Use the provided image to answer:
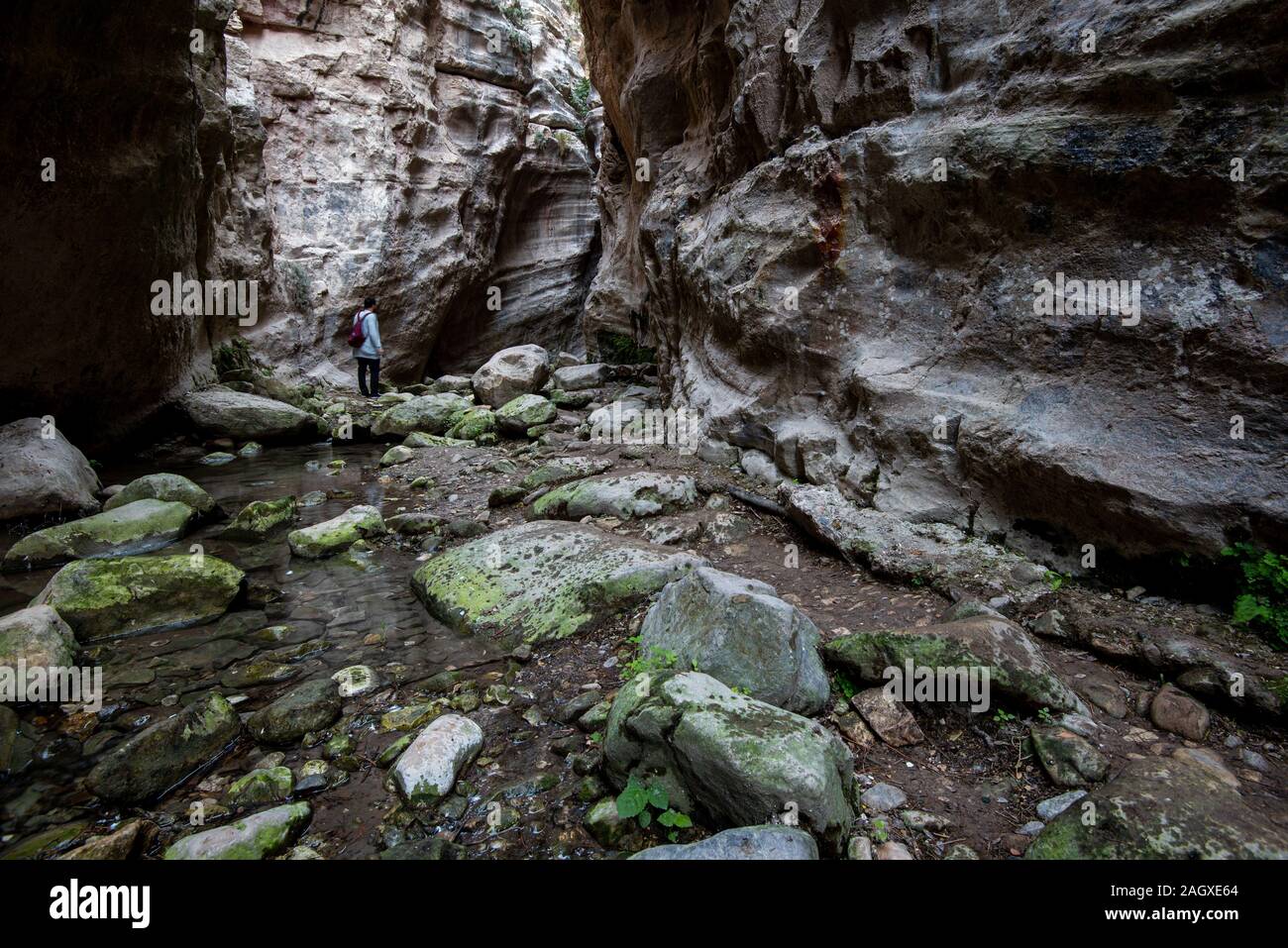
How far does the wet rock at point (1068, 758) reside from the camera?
2508 mm

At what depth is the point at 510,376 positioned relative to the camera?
13625 millimetres

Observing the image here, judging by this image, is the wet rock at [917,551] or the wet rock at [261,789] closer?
the wet rock at [261,789]

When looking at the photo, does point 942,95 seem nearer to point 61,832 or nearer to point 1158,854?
point 1158,854

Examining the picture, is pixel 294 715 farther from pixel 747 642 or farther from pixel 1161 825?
pixel 1161 825

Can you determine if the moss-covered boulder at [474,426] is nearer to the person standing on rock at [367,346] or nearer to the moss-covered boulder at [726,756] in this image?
the person standing on rock at [367,346]

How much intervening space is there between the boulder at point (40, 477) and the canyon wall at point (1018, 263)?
7.11 metres

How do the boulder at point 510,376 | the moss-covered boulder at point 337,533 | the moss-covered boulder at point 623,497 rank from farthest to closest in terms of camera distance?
the boulder at point 510,376 → the moss-covered boulder at point 623,497 → the moss-covered boulder at point 337,533

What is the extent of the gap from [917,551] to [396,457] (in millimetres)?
7909

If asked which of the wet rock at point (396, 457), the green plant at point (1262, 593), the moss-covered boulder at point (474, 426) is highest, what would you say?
the moss-covered boulder at point (474, 426)

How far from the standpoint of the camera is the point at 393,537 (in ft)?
20.6

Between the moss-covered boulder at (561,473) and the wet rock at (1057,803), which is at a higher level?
the moss-covered boulder at (561,473)

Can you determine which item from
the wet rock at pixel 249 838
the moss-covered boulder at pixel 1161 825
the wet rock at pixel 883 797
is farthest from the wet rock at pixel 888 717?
the wet rock at pixel 249 838

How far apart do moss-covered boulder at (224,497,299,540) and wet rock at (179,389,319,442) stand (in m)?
4.35

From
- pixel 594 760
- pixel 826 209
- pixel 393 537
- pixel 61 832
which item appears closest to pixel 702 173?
pixel 826 209
